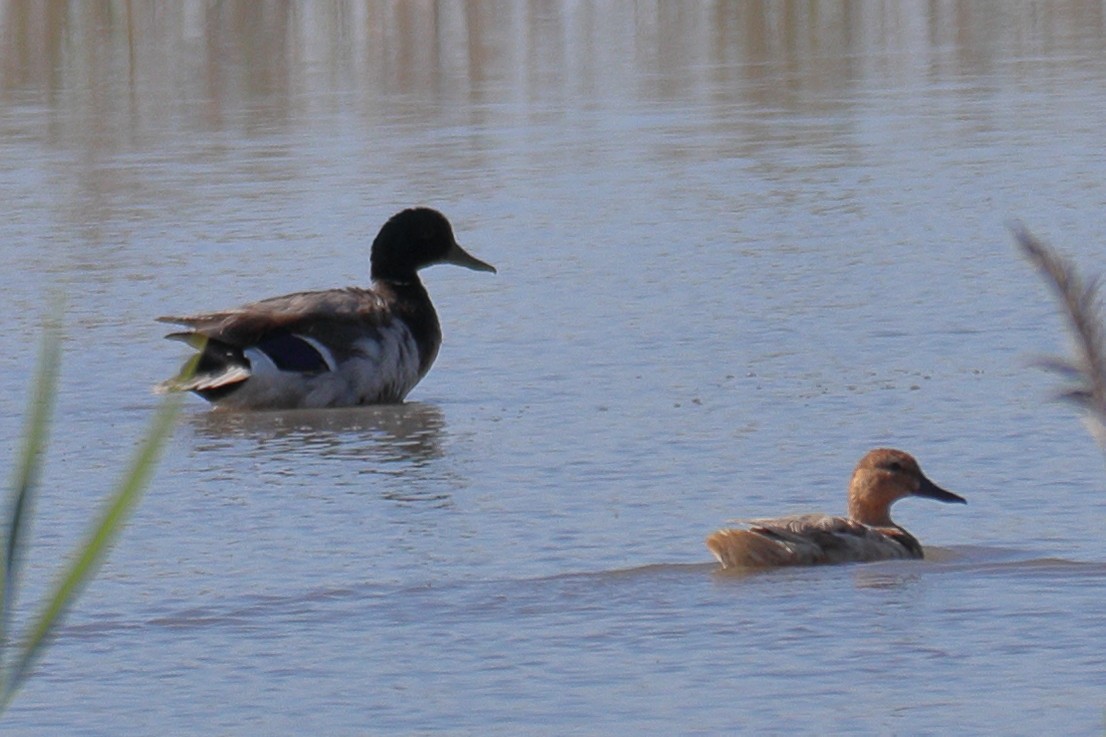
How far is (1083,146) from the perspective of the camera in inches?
563

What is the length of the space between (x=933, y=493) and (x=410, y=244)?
360cm

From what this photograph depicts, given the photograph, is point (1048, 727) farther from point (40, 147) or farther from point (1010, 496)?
point (40, 147)

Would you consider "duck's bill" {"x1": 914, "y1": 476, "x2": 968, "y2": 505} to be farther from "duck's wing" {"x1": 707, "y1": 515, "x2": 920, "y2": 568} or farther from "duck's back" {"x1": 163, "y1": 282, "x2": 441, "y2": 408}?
"duck's back" {"x1": 163, "y1": 282, "x2": 441, "y2": 408}

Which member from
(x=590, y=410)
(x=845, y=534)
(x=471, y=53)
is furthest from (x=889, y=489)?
(x=471, y=53)

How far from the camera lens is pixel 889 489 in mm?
6660

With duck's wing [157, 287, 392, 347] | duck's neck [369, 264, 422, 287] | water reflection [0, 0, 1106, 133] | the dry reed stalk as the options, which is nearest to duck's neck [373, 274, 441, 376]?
duck's neck [369, 264, 422, 287]

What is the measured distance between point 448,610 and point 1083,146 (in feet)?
30.6

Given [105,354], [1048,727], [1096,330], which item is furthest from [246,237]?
[1096,330]

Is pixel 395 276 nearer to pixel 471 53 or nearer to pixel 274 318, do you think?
pixel 274 318

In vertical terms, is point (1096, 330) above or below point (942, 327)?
above

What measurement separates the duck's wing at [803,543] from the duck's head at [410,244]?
3711 millimetres

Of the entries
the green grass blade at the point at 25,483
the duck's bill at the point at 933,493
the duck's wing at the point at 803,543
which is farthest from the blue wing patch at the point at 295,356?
the green grass blade at the point at 25,483

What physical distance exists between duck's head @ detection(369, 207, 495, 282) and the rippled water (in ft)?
1.47

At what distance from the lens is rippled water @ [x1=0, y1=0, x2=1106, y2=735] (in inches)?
204
